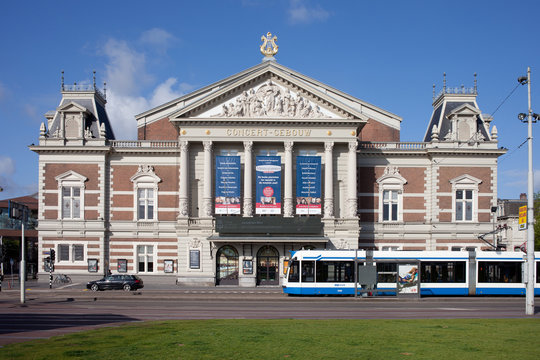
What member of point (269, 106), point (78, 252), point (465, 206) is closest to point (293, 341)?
point (269, 106)

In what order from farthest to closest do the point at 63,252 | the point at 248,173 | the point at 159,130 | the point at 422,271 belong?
1. the point at 159,130
2. the point at 63,252
3. the point at 248,173
4. the point at 422,271

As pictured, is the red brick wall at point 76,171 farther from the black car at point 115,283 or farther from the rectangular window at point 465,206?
the rectangular window at point 465,206

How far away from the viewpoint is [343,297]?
39.2 m

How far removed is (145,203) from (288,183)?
50.7 feet

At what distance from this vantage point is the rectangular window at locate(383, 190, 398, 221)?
179 ft

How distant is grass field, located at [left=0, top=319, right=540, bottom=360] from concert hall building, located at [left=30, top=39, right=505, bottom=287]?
28.2 meters

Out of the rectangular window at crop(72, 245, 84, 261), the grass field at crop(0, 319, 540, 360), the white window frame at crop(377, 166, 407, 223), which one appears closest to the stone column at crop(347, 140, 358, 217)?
the white window frame at crop(377, 166, 407, 223)

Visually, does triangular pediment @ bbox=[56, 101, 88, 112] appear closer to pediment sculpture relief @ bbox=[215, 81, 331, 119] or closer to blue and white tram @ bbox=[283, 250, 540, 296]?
pediment sculpture relief @ bbox=[215, 81, 331, 119]

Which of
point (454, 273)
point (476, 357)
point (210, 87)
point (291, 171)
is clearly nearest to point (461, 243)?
point (454, 273)

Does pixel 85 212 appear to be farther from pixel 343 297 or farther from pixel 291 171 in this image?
pixel 343 297

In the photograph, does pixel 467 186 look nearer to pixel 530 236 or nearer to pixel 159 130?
pixel 530 236

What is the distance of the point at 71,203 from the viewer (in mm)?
53469

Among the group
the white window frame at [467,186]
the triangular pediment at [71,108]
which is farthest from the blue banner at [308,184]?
the triangular pediment at [71,108]

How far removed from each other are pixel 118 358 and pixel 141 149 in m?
41.2
